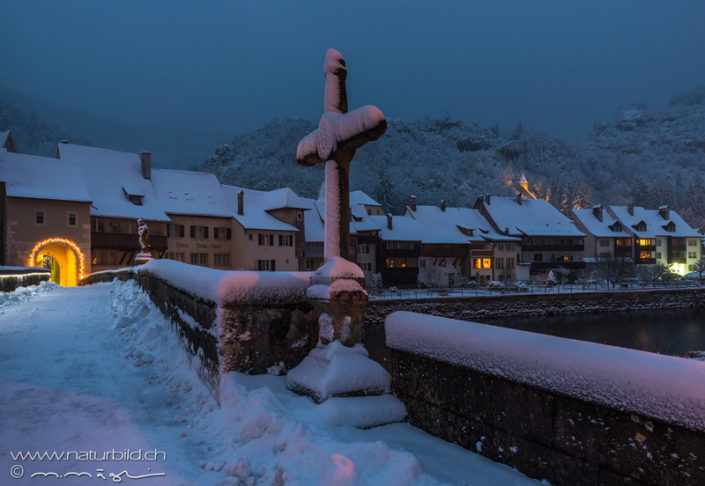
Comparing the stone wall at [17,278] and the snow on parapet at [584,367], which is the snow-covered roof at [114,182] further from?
the snow on parapet at [584,367]

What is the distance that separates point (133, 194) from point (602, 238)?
2433 inches

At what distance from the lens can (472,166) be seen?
146 meters

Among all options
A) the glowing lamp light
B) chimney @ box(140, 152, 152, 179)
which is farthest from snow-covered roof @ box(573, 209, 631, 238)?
the glowing lamp light

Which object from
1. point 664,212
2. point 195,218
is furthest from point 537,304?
point 664,212

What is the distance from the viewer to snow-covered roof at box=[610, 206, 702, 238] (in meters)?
69.4

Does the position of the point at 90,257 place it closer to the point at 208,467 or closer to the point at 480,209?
the point at 208,467

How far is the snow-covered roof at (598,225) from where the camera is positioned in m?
66.4

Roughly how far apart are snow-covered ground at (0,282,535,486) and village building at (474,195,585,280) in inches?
2339

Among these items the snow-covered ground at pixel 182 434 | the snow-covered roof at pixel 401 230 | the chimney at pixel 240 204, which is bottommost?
the snow-covered ground at pixel 182 434

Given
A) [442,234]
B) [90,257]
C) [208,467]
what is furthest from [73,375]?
[442,234]

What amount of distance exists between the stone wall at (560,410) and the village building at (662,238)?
76.1 metres

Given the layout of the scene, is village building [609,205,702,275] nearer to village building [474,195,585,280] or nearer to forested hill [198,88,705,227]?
village building [474,195,585,280]

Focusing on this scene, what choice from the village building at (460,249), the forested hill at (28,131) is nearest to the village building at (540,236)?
the village building at (460,249)

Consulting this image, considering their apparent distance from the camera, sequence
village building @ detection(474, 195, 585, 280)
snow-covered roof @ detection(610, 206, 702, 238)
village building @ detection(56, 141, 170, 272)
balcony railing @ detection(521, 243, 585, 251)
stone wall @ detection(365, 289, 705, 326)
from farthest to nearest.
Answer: snow-covered roof @ detection(610, 206, 702, 238) → balcony railing @ detection(521, 243, 585, 251) → village building @ detection(474, 195, 585, 280) → stone wall @ detection(365, 289, 705, 326) → village building @ detection(56, 141, 170, 272)
